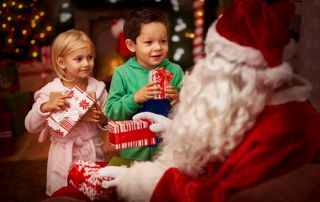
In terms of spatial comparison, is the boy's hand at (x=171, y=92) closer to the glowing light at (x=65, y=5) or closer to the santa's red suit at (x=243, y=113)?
the santa's red suit at (x=243, y=113)

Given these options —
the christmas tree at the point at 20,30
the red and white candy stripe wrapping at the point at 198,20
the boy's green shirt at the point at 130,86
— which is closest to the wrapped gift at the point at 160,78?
the boy's green shirt at the point at 130,86

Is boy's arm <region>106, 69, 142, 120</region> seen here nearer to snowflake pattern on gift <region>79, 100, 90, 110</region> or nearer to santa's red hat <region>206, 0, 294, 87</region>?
snowflake pattern on gift <region>79, 100, 90, 110</region>

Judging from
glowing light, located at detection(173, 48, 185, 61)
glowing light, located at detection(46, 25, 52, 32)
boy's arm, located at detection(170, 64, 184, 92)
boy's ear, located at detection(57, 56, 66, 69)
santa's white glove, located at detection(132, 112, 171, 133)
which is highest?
boy's ear, located at detection(57, 56, 66, 69)

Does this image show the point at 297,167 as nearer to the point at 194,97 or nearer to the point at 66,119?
the point at 194,97

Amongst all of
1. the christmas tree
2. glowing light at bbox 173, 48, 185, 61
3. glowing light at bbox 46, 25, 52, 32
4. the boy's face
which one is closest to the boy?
the boy's face

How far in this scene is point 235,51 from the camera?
968mm

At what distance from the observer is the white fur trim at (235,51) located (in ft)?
3.13

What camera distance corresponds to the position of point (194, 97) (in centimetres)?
104

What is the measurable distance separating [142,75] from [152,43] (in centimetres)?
14

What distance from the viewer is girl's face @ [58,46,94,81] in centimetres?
153

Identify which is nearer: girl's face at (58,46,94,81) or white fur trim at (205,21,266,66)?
white fur trim at (205,21,266,66)

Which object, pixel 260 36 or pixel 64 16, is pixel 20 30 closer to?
pixel 64 16

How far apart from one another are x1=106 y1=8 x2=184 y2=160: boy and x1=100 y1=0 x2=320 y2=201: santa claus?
1.26 feet

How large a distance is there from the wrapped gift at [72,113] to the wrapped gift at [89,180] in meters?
0.26
